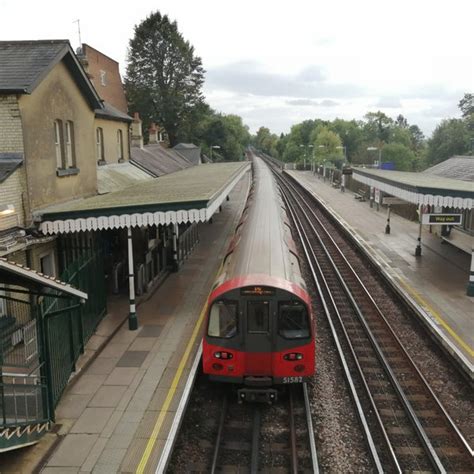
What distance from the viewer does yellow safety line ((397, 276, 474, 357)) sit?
11.7 metres

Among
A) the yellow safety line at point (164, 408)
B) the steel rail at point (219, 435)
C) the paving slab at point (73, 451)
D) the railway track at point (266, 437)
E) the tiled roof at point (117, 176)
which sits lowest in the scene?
the railway track at point (266, 437)

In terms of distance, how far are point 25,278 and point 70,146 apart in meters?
9.36

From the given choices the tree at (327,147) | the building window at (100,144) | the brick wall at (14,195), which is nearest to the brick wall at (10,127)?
the brick wall at (14,195)

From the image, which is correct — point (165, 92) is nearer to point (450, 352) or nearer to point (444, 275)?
point (444, 275)

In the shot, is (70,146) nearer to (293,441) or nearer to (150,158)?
(293,441)

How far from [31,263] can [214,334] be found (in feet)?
17.8

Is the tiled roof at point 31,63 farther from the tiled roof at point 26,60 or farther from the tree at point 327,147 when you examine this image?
the tree at point 327,147

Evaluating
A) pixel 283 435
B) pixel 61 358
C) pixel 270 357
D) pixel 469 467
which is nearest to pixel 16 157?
pixel 61 358

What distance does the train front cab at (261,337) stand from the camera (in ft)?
29.2

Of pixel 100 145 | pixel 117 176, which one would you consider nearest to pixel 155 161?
pixel 100 145

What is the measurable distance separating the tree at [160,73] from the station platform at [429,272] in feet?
99.4

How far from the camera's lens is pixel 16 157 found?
38.2ft

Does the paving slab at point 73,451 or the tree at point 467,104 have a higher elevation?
the tree at point 467,104

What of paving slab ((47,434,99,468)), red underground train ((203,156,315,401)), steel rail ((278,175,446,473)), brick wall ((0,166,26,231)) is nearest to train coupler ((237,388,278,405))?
red underground train ((203,156,315,401))
